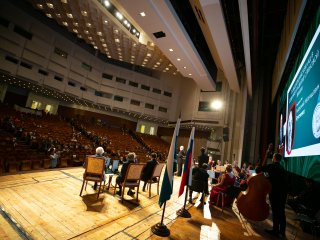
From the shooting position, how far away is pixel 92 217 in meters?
2.98

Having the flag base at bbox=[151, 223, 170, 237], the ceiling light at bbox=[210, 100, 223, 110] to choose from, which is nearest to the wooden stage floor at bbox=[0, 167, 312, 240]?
the flag base at bbox=[151, 223, 170, 237]

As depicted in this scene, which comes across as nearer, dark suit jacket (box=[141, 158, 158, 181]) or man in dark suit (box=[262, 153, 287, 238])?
man in dark suit (box=[262, 153, 287, 238])

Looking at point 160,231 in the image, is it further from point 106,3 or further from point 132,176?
point 106,3

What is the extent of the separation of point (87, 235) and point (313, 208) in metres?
4.36

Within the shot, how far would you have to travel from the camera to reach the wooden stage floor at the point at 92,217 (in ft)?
8.12

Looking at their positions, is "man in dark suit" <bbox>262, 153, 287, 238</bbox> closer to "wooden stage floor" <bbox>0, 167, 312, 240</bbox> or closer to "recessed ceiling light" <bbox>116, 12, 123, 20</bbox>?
"wooden stage floor" <bbox>0, 167, 312, 240</bbox>

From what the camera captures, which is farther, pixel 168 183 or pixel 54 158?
pixel 54 158

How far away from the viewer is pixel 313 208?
3.85 metres

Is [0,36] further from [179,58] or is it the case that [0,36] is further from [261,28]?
[261,28]

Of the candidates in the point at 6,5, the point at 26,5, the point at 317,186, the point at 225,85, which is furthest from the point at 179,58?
the point at 26,5

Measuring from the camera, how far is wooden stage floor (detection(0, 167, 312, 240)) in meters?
2.47

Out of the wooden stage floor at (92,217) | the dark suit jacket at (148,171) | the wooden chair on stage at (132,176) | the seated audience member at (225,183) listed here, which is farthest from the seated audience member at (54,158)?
the seated audience member at (225,183)

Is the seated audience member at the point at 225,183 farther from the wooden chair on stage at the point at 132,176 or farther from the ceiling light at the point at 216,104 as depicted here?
the ceiling light at the point at 216,104

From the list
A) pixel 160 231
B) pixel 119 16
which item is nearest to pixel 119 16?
pixel 119 16
